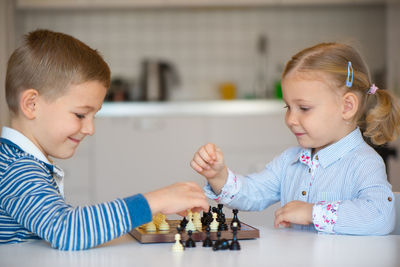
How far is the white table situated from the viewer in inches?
36.0

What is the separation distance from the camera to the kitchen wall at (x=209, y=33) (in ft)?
15.0

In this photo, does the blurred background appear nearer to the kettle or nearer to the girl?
the kettle

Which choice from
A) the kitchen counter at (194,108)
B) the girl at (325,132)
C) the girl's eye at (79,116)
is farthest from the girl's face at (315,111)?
the kitchen counter at (194,108)

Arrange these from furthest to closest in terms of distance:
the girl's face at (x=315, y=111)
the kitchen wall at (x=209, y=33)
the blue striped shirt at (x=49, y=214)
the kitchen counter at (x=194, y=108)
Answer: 1. the kitchen wall at (x=209, y=33)
2. the kitchen counter at (x=194, y=108)
3. the girl's face at (x=315, y=111)
4. the blue striped shirt at (x=49, y=214)

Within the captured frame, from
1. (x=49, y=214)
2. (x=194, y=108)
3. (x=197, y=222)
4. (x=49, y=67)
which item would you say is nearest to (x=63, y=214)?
(x=49, y=214)

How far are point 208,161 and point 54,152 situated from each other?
1.31ft

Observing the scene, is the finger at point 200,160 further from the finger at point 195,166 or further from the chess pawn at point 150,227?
the chess pawn at point 150,227

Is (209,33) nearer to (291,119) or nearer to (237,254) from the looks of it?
(291,119)

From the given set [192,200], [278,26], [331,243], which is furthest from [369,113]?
[278,26]

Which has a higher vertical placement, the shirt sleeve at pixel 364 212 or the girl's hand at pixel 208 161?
the girl's hand at pixel 208 161

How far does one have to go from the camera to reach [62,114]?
50.6 inches

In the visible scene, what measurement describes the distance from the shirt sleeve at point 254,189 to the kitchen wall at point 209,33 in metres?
2.91

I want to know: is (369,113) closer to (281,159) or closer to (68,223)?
(281,159)

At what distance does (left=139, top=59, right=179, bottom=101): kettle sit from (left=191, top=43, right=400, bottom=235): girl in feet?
8.75
